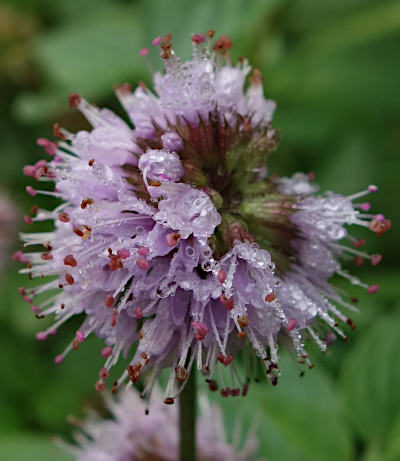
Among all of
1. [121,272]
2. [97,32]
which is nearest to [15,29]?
[97,32]

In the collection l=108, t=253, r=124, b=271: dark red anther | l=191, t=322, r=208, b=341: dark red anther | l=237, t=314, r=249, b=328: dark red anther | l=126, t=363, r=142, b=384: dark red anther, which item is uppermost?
l=108, t=253, r=124, b=271: dark red anther

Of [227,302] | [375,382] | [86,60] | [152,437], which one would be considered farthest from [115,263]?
[86,60]

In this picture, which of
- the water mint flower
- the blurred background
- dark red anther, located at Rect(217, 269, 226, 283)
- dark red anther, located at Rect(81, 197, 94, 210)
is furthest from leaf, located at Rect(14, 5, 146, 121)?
dark red anther, located at Rect(217, 269, 226, 283)

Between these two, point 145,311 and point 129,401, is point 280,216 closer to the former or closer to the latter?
point 145,311

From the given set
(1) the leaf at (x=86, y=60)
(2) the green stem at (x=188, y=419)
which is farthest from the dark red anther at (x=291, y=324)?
(1) the leaf at (x=86, y=60)

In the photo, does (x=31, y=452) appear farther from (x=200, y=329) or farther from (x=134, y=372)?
(x=200, y=329)

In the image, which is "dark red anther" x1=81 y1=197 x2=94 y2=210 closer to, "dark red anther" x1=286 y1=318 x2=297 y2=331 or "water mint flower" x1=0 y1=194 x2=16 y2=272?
"dark red anther" x1=286 y1=318 x2=297 y2=331

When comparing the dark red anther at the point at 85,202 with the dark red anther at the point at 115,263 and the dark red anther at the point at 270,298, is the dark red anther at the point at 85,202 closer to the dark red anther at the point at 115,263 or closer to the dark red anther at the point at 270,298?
the dark red anther at the point at 115,263
